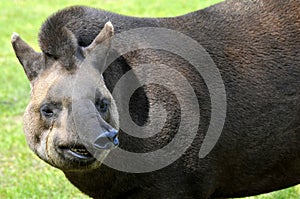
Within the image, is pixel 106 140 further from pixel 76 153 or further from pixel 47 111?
pixel 47 111

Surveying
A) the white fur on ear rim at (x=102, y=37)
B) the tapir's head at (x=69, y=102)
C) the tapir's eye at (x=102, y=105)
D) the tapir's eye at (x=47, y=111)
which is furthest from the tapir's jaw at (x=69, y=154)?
the white fur on ear rim at (x=102, y=37)

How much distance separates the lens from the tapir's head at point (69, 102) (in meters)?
4.41

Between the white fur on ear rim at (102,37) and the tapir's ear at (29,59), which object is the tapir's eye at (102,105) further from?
the tapir's ear at (29,59)

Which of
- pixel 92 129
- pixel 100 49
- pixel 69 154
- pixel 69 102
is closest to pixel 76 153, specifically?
pixel 69 154

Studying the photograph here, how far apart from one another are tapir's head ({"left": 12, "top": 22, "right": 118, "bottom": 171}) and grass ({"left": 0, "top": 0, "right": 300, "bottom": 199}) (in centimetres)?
268

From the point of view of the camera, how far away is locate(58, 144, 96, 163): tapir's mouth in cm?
443

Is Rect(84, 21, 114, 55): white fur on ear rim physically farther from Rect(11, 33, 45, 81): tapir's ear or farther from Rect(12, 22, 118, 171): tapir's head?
Rect(11, 33, 45, 81): tapir's ear

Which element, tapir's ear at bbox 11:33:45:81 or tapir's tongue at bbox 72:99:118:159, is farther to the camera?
tapir's ear at bbox 11:33:45:81

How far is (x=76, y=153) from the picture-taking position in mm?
4449

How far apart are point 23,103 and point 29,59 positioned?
653cm

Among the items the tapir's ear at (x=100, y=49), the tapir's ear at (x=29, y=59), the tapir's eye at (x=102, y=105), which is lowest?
the tapir's eye at (x=102, y=105)

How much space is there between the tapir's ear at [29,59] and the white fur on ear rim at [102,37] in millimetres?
351

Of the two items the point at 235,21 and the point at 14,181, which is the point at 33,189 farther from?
the point at 235,21

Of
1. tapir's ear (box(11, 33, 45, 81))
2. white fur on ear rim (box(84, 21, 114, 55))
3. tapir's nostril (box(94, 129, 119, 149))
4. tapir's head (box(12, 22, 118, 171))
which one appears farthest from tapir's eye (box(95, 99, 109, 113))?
tapir's ear (box(11, 33, 45, 81))
